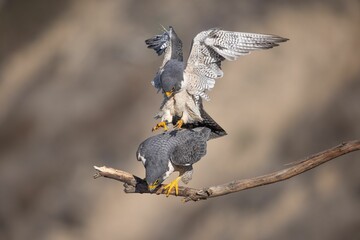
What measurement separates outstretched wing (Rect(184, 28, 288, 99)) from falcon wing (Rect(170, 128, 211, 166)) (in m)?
0.23

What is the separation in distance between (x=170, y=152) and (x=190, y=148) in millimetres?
104

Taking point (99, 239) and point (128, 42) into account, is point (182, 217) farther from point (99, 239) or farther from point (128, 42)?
point (128, 42)

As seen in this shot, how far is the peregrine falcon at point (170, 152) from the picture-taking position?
3484mm

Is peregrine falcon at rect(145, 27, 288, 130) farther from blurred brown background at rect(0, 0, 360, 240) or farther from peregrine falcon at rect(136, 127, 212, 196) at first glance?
blurred brown background at rect(0, 0, 360, 240)

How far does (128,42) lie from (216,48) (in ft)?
18.1

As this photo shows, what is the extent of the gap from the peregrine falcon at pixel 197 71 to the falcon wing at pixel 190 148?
0.09 meters

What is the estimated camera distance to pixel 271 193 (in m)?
8.47

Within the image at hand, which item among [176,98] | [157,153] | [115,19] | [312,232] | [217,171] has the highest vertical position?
[115,19]

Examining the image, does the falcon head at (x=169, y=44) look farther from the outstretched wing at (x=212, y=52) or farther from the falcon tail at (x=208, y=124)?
the falcon tail at (x=208, y=124)

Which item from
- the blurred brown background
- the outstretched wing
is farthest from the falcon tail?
the blurred brown background

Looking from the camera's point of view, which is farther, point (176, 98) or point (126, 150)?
point (126, 150)

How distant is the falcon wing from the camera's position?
3.51 m

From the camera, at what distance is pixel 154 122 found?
8.23 metres

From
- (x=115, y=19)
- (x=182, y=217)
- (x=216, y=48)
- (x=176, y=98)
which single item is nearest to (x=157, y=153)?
(x=176, y=98)
